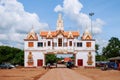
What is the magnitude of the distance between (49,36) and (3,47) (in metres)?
43.7

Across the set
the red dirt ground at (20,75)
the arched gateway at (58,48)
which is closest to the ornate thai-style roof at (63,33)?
the arched gateway at (58,48)

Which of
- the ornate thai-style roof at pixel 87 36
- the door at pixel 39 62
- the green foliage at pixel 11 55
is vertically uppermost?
the ornate thai-style roof at pixel 87 36

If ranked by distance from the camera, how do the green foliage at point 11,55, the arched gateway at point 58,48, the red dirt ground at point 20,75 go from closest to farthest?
the red dirt ground at point 20,75, the arched gateway at point 58,48, the green foliage at point 11,55

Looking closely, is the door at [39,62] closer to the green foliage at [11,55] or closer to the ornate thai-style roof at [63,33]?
the ornate thai-style roof at [63,33]

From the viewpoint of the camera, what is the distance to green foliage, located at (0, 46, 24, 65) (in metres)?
122

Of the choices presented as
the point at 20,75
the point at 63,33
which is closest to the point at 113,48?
the point at 63,33

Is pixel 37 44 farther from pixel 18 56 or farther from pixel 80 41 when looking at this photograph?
pixel 18 56

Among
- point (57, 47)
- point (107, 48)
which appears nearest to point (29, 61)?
point (57, 47)

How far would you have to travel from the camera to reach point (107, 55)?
134250 millimetres

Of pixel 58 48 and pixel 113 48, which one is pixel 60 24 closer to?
pixel 58 48

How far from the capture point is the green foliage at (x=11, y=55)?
122 meters

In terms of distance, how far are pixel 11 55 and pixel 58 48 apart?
41.9 meters

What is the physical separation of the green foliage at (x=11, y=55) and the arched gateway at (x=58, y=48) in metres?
32.7

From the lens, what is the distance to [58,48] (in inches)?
3529
